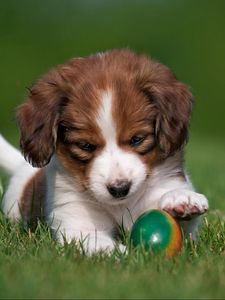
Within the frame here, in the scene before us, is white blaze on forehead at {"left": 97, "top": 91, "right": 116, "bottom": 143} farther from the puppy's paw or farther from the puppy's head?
the puppy's paw

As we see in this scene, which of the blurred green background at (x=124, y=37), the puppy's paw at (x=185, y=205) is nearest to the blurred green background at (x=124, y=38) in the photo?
the blurred green background at (x=124, y=37)

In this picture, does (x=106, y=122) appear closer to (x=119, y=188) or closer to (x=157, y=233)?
(x=119, y=188)

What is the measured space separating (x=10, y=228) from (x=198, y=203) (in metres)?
Result: 1.38

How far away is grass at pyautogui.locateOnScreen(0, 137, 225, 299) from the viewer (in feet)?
11.3

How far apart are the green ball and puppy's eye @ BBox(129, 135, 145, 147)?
1.36ft

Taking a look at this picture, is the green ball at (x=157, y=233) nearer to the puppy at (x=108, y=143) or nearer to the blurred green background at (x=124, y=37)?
the puppy at (x=108, y=143)

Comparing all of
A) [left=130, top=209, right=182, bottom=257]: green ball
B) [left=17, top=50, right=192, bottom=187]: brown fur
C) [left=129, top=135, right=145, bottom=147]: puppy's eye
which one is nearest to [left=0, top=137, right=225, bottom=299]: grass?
[left=130, top=209, right=182, bottom=257]: green ball

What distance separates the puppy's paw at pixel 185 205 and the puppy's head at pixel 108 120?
207 millimetres

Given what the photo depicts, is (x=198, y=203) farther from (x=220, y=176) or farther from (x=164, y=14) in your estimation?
(x=164, y=14)

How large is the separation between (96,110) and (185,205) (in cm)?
77

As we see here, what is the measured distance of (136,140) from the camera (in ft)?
15.7

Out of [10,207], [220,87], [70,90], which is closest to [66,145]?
[70,90]

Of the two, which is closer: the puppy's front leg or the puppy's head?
the puppy's head

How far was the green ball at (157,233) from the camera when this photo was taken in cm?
444
